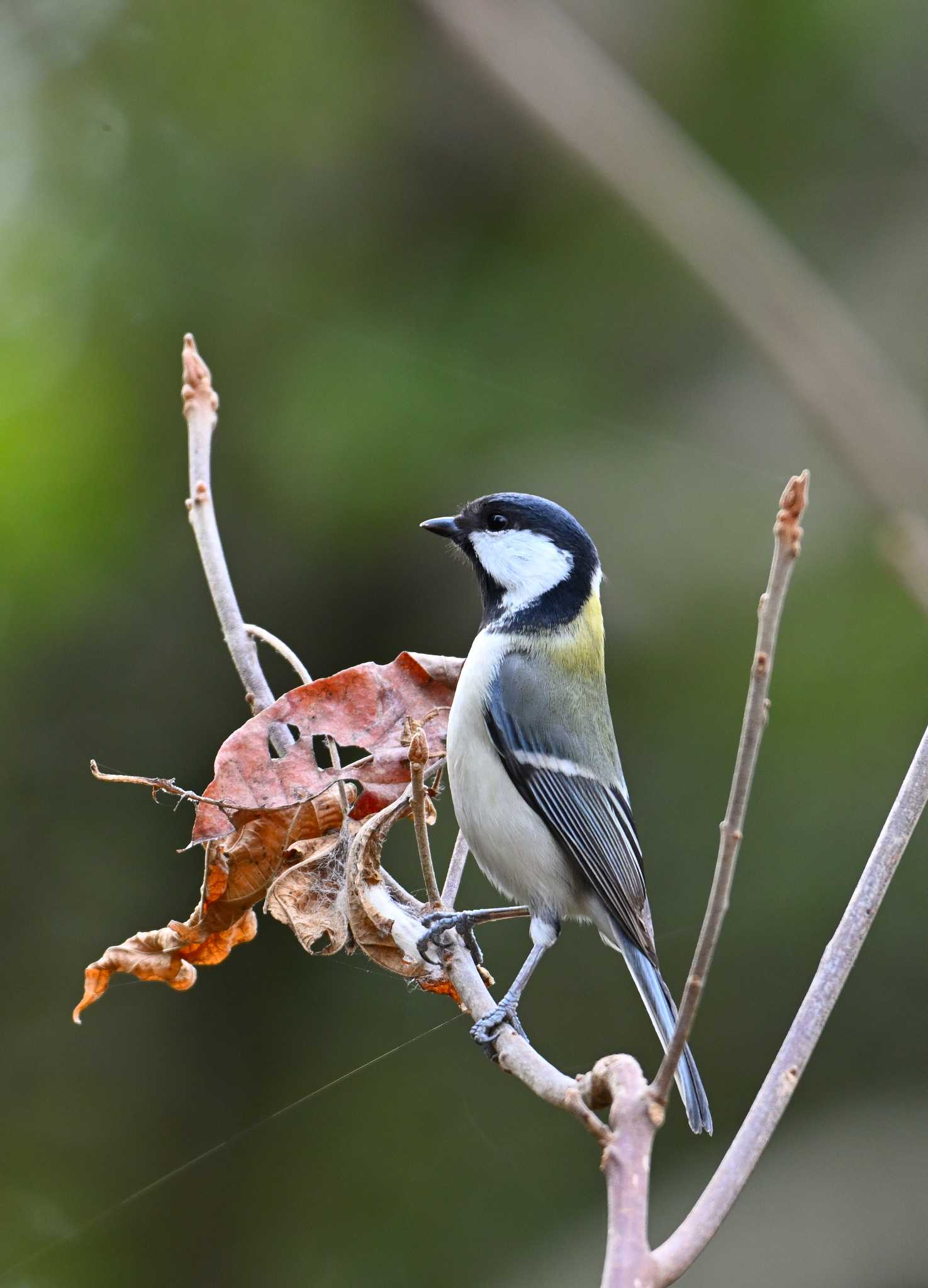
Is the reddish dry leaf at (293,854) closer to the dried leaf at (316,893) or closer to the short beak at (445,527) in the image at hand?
the dried leaf at (316,893)

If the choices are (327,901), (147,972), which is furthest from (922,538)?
(147,972)

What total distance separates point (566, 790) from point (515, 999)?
45 centimetres

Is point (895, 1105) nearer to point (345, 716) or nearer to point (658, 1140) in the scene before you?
point (658, 1140)

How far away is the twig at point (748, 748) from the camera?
2.57 feet

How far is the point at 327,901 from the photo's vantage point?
5.07 feet

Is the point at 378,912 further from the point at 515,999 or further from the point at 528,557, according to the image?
the point at 528,557

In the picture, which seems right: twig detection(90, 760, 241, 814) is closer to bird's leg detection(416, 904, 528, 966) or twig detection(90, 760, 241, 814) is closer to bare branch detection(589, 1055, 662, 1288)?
bird's leg detection(416, 904, 528, 966)

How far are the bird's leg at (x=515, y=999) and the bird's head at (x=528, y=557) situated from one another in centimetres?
50

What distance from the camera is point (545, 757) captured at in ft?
6.64

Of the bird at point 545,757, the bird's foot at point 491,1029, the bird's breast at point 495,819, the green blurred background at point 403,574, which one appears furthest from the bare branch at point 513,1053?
the green blurred background at point 403,574

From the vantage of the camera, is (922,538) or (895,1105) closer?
(922,538)

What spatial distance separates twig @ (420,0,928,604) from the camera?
0.74m

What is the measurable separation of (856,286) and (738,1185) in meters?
3.88

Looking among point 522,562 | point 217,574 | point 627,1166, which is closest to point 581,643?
point 522,562
